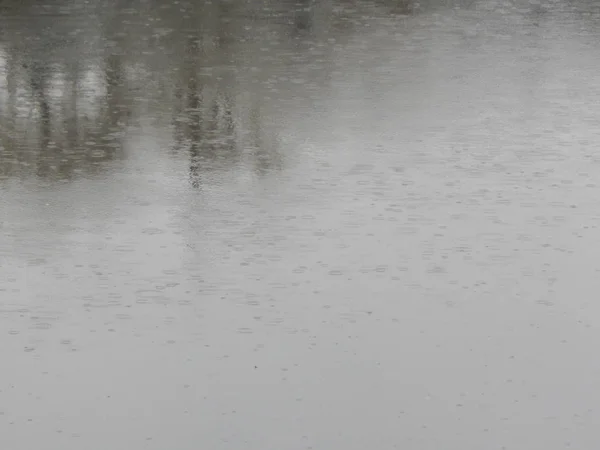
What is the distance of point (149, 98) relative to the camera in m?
23.3

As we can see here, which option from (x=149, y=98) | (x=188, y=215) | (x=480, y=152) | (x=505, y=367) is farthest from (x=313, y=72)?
(x=505, y=367)

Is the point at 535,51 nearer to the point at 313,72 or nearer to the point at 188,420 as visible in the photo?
the point at 313,72

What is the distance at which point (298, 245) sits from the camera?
16109 millimetres

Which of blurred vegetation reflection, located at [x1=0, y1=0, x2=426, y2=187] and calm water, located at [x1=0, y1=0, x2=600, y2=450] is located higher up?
blurred vegetation reflection, located at [x1=0, y1=0, x2=426, y2=187]

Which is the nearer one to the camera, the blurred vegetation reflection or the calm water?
the calm water

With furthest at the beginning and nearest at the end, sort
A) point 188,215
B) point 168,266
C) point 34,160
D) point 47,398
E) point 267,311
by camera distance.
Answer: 1. point 34,160
2. point 188,215
3. point 168,266
4. point 267,311
5. point 47,398

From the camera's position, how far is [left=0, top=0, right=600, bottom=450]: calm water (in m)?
12.0

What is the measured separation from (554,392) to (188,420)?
10.3 ft

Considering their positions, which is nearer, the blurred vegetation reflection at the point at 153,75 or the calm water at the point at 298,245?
the calm water at the point at 298,245

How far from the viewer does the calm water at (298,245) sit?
12.0 meters

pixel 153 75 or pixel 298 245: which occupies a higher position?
pixel 153 75

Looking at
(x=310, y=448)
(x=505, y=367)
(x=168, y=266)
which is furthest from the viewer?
(x=168, y=266)

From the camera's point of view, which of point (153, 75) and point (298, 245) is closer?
point (298, 245)

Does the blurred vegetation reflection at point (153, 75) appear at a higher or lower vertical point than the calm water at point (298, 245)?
higher
